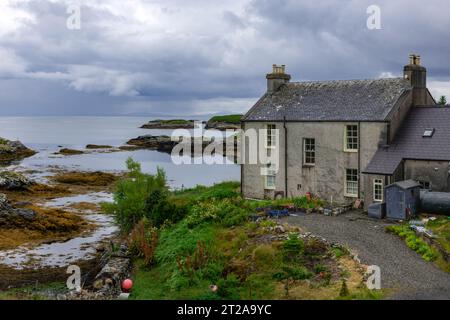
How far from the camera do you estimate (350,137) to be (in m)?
34.8

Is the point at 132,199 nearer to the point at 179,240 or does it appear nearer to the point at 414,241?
the point at 179,240


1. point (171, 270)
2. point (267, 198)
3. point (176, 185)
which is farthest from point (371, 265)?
point (176, 185)

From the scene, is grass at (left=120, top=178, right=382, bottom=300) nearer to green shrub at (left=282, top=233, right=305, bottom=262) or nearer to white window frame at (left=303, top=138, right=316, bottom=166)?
green shrub at (left=282, top=233, right=305, bottom=262)

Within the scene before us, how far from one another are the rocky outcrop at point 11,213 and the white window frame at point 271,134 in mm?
19285

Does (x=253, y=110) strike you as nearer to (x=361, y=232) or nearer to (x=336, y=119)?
(x=336, y=119)

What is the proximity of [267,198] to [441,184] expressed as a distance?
1307 centimetres

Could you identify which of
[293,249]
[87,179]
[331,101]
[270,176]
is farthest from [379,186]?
[87,179]

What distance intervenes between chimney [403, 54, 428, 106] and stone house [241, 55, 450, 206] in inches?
2.6

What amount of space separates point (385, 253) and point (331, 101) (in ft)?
53.0

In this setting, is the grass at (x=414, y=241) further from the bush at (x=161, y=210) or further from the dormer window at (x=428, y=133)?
the bush at (x=161, y=210)

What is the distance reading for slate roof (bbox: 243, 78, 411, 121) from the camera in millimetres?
34344

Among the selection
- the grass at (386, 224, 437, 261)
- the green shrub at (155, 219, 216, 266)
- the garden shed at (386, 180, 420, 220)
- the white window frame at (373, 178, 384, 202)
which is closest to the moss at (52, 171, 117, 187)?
the green shrub at (155, 219, 216, 266)

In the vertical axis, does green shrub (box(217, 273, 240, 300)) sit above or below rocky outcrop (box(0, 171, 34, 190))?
below

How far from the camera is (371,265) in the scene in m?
21.3
